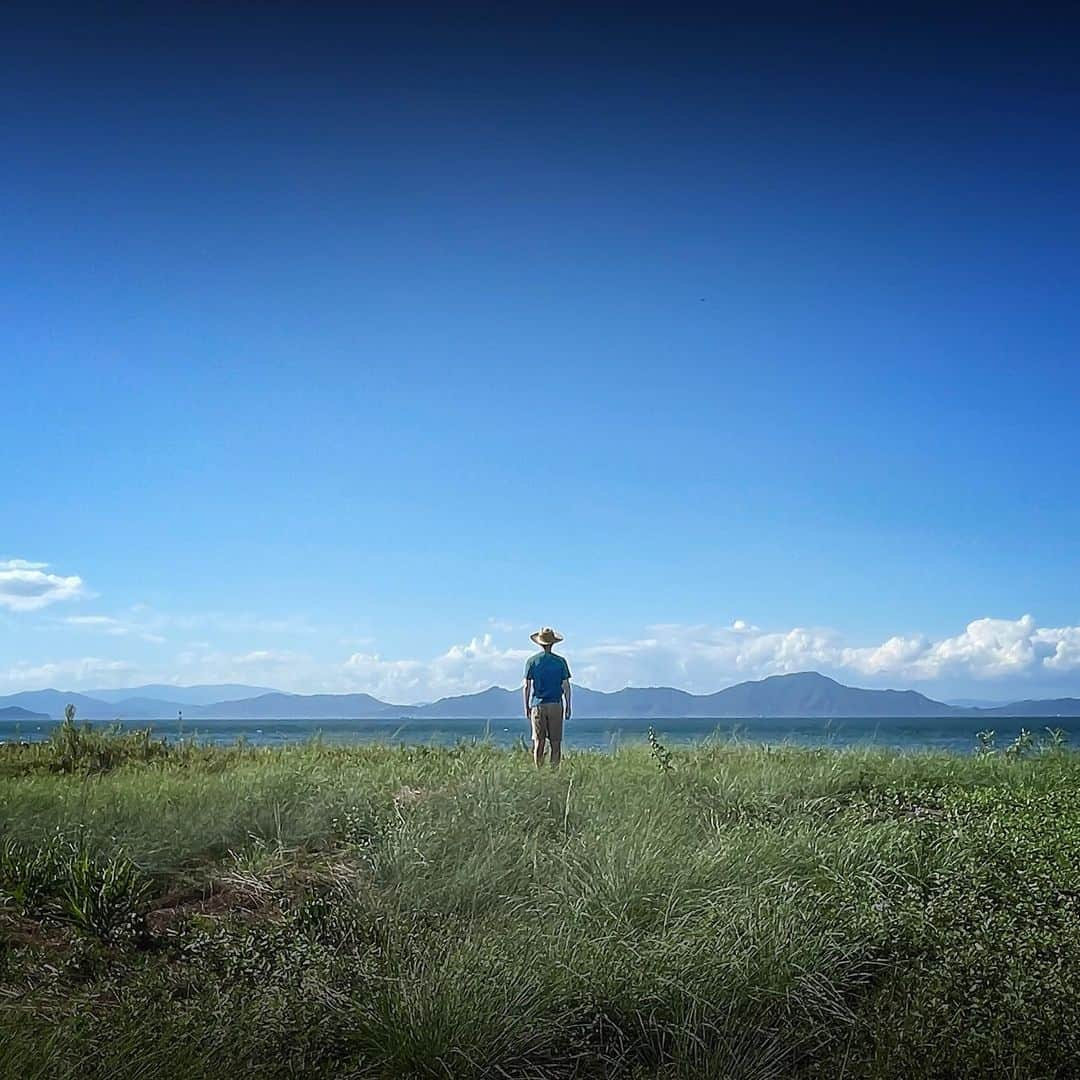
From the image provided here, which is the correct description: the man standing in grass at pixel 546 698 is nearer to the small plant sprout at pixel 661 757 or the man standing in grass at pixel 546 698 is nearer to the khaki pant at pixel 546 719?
the khaki pant at pixel 546 719

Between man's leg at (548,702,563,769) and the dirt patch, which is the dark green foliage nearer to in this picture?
the dirt patch

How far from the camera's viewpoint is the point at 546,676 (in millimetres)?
12641

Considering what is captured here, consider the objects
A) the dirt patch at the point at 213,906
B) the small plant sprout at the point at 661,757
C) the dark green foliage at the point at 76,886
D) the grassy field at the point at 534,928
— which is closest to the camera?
the grassy field at the point at 534,928

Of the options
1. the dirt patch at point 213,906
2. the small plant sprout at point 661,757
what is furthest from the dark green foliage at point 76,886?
the small plant sprout at point 661,757

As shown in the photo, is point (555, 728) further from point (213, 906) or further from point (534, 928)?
point (534, 928)

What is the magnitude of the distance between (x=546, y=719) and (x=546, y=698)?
0.82ft

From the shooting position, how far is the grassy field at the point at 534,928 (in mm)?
4727

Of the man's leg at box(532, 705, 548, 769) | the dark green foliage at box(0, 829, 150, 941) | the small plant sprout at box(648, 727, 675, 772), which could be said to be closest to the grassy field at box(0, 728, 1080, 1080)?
the dark green foliage at box(0, 829, 150, 941)

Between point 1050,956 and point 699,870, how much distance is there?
Result: 1.94 meters

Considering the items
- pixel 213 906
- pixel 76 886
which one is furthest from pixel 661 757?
pixel 76 886

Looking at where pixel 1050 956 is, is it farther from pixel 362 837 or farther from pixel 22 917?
pixel 22 917

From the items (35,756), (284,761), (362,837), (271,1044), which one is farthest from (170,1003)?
(35,756)

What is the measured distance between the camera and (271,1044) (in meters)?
4.65

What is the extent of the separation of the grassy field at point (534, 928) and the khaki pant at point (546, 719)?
2.81 meters
